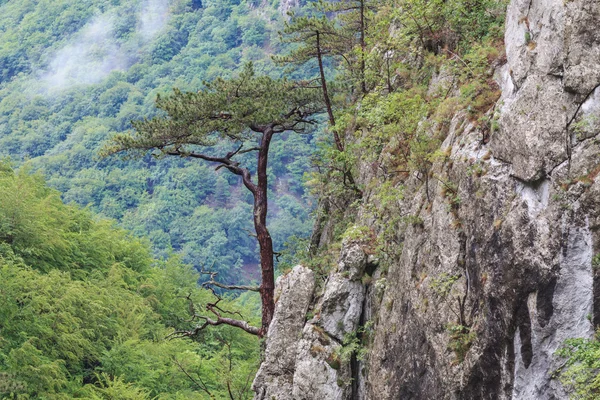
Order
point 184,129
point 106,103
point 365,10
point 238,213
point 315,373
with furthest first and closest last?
point 106,103, point 238,213, point 365,10, point 184,129, point 315,373

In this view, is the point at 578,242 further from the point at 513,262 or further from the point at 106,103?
the point at 106,103

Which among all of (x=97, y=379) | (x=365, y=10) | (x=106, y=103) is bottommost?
(x=97, y=379)

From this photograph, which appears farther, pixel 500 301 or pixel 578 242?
pixel 500 301

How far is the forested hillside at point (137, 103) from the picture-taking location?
3726 inches

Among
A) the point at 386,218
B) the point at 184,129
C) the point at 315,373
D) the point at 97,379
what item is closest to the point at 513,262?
the point at 386,218

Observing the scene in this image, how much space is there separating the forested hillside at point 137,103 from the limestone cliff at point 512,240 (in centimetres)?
6582

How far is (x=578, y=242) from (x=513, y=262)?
32.1 inches

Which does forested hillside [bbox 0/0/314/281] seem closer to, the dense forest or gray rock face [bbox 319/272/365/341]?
the dense forest

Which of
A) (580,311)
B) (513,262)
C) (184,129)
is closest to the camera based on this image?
(580,311)

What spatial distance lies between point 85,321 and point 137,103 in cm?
10014

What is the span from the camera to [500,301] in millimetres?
7348

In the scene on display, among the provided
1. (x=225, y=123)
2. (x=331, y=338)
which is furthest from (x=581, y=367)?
(x=225, y=123)

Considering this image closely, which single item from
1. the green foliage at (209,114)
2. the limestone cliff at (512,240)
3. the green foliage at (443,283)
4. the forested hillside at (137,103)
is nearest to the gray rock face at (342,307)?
the limestone cliff at (512,240)

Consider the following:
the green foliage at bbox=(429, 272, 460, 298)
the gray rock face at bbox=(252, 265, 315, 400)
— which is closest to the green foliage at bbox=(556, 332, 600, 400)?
the green foliage at bbox=(429, 272, 460, 298)
